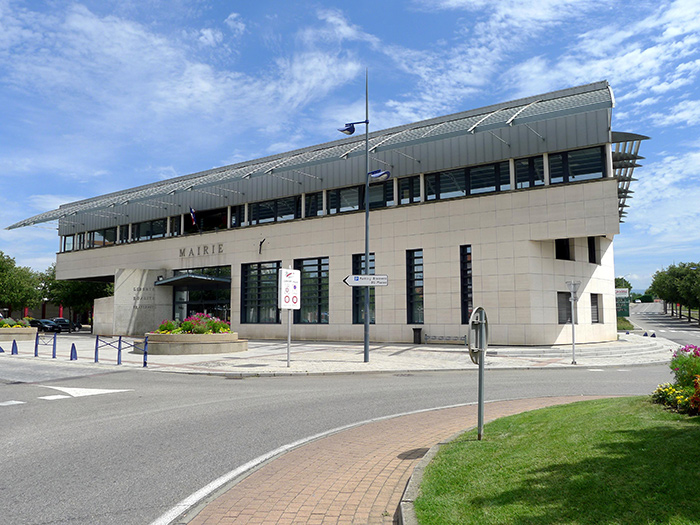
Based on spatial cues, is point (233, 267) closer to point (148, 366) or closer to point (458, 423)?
point (148, 366)

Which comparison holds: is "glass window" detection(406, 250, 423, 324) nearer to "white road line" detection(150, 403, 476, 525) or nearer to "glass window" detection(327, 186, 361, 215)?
"glass window" detection(327, 186, 361, 215)

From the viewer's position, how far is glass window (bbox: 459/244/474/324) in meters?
28.0

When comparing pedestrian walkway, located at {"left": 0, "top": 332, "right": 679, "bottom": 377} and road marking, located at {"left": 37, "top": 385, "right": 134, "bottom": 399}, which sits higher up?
road marking, located at {"left": 37, "top": 385, "right": 134, "bottom": 399}

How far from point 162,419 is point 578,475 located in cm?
735

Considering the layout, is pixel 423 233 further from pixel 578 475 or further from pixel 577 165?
pixel 578 475

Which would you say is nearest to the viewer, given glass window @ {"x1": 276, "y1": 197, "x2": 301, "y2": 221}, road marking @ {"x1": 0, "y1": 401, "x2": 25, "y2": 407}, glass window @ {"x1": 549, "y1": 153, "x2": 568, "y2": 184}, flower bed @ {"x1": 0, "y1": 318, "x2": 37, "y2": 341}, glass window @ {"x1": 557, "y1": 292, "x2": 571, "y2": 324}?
road marking @ {"x1": 0, "y1": 401, "x2": 25, "y2": 407}

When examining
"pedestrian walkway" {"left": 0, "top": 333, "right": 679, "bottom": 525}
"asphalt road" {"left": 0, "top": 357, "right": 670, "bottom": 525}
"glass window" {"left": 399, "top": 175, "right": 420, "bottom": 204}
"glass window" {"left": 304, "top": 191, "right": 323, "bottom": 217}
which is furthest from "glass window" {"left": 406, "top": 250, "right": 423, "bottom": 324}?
"pedestrian walkway" {"left": 0, "top": 333, "right": 679, "bottom": 525}

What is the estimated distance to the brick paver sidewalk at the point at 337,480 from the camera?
485 cm

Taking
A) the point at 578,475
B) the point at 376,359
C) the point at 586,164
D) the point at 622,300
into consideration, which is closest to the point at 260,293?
the point at 376,359

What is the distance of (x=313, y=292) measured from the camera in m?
34.0

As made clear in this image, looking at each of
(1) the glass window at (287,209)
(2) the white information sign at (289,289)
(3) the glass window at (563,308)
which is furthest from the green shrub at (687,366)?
(1) the glass window at (287,209)

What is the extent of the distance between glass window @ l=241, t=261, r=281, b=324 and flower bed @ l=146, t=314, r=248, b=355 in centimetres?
1080

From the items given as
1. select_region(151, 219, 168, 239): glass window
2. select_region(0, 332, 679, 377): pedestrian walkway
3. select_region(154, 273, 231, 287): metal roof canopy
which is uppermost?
select_region(151, 219, 168, 239): glass window

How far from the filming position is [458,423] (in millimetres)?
8891
